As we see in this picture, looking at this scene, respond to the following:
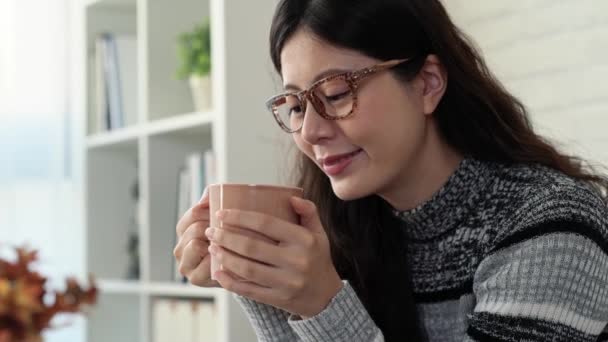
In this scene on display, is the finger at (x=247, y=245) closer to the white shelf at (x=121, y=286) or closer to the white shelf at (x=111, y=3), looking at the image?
the white shelf at (x=121, y=286)

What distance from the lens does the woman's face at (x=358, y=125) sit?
46.2 inches

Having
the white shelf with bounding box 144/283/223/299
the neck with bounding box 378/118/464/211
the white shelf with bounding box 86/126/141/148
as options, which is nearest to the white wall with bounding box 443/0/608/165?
the neck with bounding box 378/118/464/211

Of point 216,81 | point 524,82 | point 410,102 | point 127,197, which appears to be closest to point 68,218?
point 127,197

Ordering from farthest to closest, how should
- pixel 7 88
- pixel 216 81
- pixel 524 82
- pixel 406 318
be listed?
pixel 7 88, pixel 216 81, pixel 524 82, pixel 406 318

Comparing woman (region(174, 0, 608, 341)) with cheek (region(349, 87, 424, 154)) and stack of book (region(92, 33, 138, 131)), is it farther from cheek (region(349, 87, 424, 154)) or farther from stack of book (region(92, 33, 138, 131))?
stack of book (region(92, 33, 138, 131))

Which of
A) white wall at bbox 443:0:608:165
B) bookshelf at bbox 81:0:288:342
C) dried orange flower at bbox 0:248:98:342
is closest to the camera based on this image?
dried orange flower at bbox 0:248:98:342

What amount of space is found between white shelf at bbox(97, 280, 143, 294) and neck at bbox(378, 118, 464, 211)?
50.0 inches

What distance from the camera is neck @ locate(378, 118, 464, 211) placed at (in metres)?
1.30

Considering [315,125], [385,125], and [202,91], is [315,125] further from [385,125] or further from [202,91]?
[202,91]

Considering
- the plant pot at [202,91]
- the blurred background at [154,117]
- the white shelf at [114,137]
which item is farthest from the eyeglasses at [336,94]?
the white shelf at [114,137]

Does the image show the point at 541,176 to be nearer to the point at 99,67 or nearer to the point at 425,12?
the point at 425,12

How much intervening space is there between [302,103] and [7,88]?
176 cm

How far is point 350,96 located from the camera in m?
1.17

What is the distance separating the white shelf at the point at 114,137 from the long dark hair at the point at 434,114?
1.09 metres
